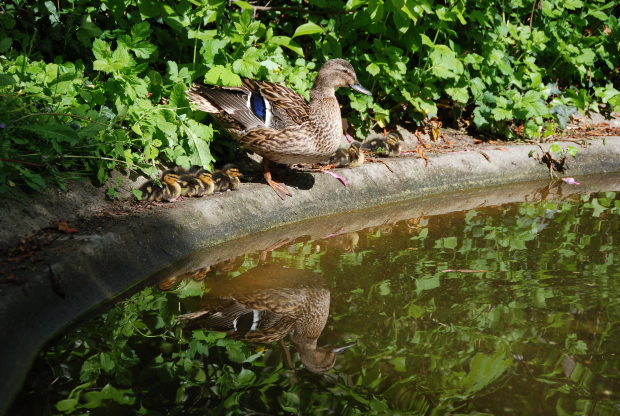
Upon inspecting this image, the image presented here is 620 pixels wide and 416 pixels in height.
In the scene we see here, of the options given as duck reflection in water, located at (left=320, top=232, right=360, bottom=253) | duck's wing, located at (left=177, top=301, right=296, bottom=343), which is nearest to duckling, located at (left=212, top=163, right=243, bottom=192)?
duck reflection in water, located at (left=320, top=232, right=360, bottom=253)

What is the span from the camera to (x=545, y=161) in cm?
586

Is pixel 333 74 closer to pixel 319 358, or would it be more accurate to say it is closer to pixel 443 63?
pixel 443 63

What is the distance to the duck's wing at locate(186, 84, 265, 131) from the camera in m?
4.08

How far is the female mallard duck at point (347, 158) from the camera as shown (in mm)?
4730

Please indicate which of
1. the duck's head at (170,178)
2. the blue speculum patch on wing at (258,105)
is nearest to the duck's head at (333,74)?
the blue speculum patch on wing at (258,105)

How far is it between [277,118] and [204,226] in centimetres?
115

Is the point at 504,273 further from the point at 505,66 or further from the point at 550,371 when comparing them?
the point at 505,66

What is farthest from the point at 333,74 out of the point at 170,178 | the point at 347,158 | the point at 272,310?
the point at 272,310

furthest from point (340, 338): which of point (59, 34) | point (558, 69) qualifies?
point (558, 69)

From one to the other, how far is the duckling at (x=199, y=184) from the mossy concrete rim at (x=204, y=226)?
112mm

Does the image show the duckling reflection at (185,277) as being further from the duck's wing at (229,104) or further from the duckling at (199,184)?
the duck's wing at (229,104)

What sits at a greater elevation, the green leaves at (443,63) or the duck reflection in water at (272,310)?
the green leaves at (443,63)

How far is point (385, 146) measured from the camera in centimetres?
529

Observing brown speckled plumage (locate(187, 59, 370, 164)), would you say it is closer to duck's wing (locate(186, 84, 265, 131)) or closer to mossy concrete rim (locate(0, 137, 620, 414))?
duck's wing (locate(186, 84, 265, 131))
